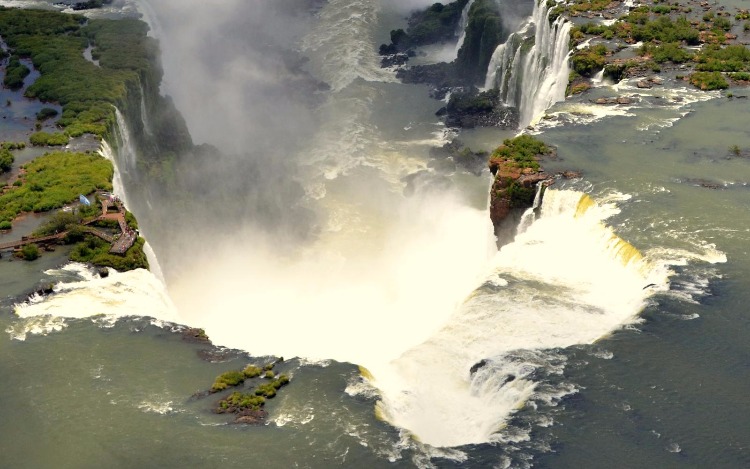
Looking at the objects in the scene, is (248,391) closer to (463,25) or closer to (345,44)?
(463,25)

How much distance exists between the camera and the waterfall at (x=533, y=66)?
304 ft

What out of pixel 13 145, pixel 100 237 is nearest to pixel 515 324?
pixel 100 237

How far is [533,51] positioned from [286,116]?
34840mm

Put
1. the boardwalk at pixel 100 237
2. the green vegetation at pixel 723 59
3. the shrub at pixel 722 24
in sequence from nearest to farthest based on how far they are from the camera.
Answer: the boardwalk at pixel 100 237
the green vegetation at pixel 723 59
the shrub at pixel 722 24

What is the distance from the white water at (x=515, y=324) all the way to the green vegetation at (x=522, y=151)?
6754mm

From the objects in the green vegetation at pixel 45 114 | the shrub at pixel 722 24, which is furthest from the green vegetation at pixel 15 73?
the shrub at pixel 722 24

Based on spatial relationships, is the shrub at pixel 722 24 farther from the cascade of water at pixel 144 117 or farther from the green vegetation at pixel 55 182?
the green vegetation at pixel 55 182

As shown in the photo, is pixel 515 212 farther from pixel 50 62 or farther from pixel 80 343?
pixel 50 62

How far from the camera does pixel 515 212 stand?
68.6 metres

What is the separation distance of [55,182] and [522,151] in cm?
3666

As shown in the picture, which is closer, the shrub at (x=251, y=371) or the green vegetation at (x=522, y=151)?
the shrub at (x=251, y=371)

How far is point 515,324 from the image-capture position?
172 ft

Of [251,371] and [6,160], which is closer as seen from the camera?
[251,371]

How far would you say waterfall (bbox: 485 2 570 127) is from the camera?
9262 centimetres
